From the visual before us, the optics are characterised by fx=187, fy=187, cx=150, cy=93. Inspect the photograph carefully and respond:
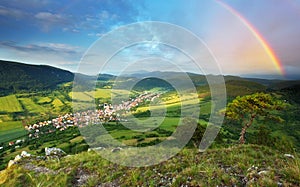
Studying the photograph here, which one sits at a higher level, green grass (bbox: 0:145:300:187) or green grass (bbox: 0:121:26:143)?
green grass (bbox: 0:145:300:187)

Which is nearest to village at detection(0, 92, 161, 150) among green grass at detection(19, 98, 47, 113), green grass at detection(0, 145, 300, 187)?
green grass at detection(19, 98, 47, 113)

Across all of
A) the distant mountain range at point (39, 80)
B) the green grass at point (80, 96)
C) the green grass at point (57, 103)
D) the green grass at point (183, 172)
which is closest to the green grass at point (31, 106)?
the green grass at point (57, 103)

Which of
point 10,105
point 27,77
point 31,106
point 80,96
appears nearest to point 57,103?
point 31,106

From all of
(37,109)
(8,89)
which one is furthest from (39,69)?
(37,109)

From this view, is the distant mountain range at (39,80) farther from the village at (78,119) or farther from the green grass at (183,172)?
the green grass at (183,172)

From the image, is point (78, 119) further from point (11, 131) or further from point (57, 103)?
point (57, 103)

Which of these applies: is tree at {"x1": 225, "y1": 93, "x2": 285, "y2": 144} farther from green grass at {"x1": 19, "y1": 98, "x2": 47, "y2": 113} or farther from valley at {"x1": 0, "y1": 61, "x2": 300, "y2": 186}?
green grass at {"x1": 19, "y1": 98, "x2": 47, "y2": 113}

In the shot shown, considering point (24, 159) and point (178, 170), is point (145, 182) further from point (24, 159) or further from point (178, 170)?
point (24, 159)
